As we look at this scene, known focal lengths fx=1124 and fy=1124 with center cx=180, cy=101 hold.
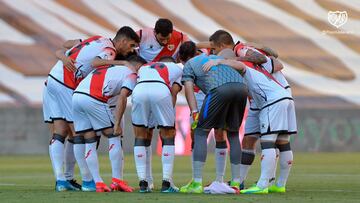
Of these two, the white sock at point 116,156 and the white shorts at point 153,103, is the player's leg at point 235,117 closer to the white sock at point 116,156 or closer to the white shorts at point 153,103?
the white shorts at point 153,103

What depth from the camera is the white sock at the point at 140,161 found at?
12883mm

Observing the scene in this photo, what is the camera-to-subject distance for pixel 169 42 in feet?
47.0

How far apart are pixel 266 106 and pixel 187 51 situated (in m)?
1.15

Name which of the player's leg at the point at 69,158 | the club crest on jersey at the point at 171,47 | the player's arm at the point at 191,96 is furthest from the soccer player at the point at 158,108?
the player's leg at the point at 69,158

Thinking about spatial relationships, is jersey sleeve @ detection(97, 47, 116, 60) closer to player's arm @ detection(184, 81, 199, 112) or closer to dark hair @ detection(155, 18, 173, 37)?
dark hair @ detection(155, 18, 173, 37)

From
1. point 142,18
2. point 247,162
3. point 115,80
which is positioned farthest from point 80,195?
point 142,18

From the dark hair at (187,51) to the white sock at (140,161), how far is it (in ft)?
3.95

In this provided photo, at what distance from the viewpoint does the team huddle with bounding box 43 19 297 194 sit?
503 inches

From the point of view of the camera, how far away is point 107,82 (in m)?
13.2

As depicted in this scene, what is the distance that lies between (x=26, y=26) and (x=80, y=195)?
1449 cm

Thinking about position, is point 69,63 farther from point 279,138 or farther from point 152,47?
point 279,138

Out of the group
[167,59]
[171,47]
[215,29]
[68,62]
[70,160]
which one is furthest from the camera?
[215,29]

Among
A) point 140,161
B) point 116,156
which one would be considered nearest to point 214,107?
point 140,161

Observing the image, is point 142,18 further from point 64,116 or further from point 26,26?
point 64,116
